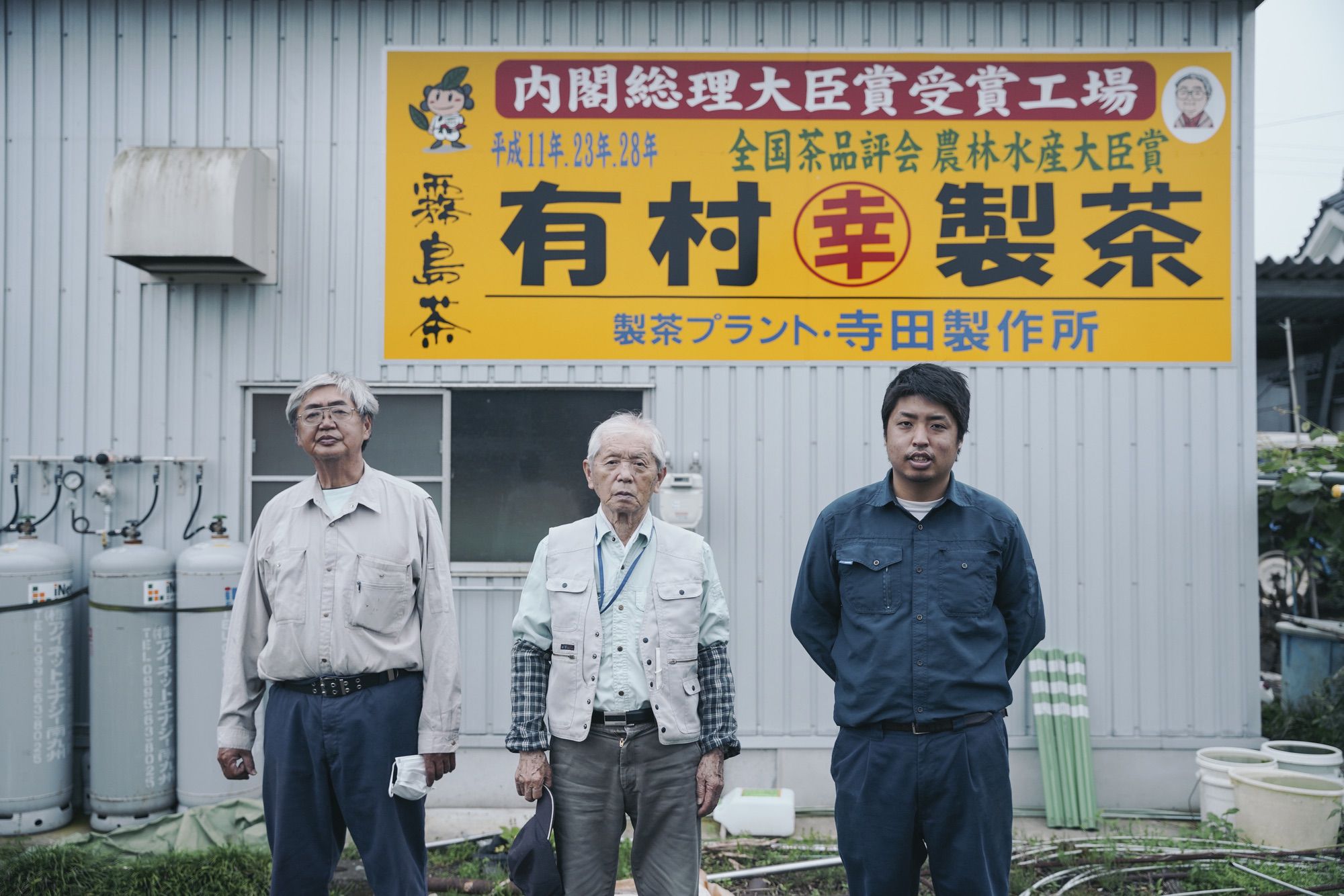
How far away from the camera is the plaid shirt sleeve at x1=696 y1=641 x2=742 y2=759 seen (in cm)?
277

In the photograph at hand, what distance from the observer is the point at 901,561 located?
9.04 feet

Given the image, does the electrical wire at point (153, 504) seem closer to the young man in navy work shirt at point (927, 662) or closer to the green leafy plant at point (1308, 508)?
the young man in navy work shirt at point (927, 662)

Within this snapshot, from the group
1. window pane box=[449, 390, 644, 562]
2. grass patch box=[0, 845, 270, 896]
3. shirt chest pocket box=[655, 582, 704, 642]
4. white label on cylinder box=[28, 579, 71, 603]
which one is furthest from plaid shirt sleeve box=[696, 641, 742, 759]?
white label on cylinder box=[28, 579, 71, 603]

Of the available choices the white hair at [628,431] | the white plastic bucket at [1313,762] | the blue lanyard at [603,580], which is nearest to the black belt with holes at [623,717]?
the blue lanyard at [603,580]

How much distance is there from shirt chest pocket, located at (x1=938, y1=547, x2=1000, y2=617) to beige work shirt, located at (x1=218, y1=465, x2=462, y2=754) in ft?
5.01

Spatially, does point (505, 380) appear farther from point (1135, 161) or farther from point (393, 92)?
point (1135, 161)

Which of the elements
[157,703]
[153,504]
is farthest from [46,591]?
[157,703]

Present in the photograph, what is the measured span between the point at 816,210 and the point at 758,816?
3.10 metres

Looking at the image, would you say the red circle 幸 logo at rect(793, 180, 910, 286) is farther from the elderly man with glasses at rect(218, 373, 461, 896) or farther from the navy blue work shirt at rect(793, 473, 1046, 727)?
the elderly man with glasses at rect(218, 373, 461, 896)

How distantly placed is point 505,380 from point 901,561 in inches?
114

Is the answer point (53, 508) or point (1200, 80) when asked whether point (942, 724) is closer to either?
point (1200, 80)

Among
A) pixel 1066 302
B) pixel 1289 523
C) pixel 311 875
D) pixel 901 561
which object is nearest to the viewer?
pixel 901 561

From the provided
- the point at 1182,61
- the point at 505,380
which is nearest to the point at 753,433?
the point at 505,380

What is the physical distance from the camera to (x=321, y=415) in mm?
2986
